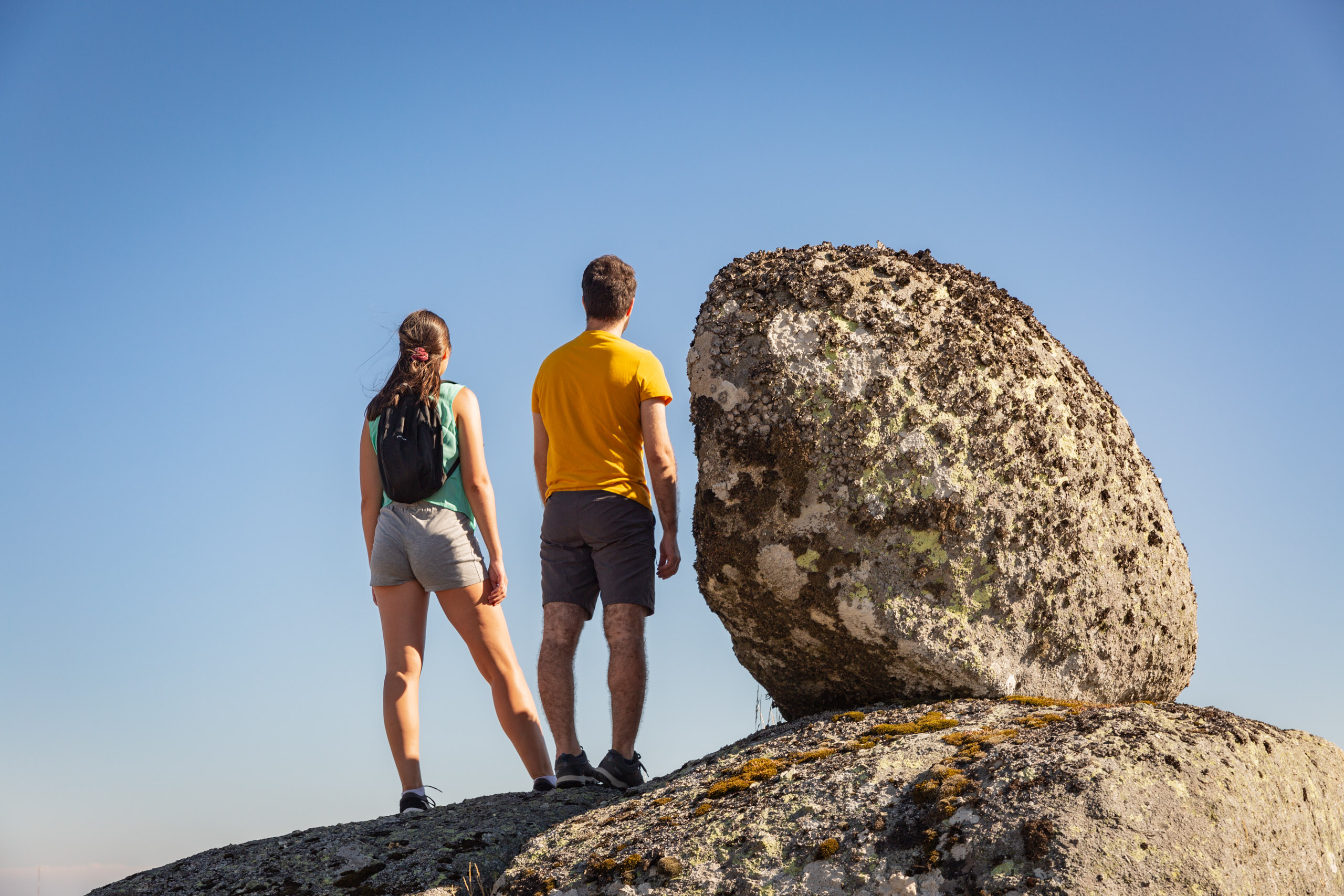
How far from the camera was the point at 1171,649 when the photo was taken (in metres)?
6.11

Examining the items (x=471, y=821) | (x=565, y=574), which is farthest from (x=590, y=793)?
(x=565, y=574)

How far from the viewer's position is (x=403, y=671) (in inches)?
252

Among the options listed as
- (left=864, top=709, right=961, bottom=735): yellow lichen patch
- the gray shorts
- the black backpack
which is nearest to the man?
the gray shorts

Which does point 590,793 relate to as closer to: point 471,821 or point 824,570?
point 471,821

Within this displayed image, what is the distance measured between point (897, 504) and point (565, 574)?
6.65 ft

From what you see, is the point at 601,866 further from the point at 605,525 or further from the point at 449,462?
the point at 449,462

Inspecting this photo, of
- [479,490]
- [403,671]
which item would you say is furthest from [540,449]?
[403,671]

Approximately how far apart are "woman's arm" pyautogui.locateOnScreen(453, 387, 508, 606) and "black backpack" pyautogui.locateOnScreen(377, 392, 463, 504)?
0.31 ft

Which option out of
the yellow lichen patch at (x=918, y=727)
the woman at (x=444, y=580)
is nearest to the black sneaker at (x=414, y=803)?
the woman at (x=444, y=580)

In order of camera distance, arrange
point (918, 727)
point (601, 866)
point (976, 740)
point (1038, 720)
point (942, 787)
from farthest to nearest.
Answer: point (918, 727) < point (1038, 720) < point (976, 740) < point (601, 866) < point (942, 787)

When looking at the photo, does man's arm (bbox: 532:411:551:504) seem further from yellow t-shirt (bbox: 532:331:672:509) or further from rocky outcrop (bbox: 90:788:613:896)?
rocky outcrop (bbox: 90:788:613:896)

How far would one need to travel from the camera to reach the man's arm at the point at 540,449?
21.2ft

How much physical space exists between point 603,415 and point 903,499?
1829mm

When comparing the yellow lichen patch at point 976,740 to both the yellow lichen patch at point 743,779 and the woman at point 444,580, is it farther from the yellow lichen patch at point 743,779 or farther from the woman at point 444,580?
the woman at point 444,580
